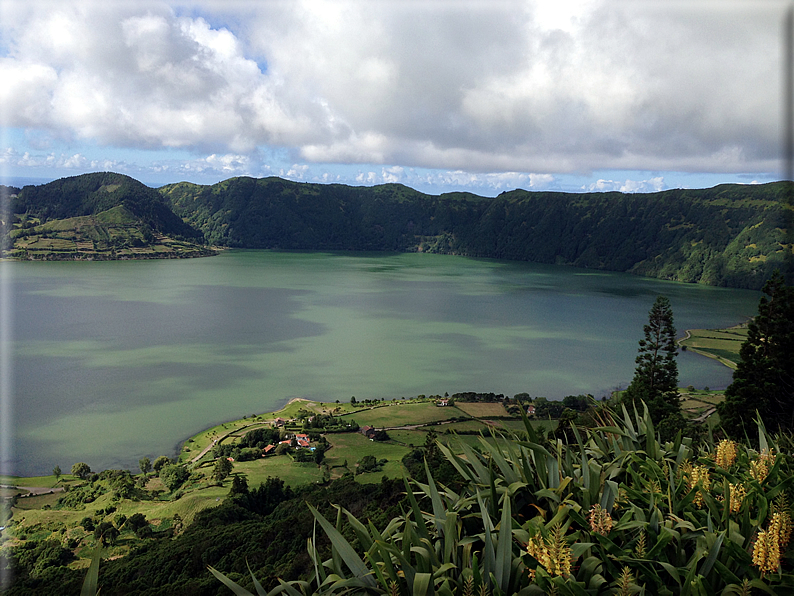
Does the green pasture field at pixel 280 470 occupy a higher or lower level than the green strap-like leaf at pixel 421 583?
lower

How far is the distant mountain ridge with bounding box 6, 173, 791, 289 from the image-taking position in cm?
11731

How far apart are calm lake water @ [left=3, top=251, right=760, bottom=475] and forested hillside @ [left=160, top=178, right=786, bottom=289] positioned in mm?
20168

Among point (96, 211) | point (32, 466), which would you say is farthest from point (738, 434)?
point (96, 211)

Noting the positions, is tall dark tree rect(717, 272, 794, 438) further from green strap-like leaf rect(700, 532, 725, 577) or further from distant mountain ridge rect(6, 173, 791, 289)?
distant mountain ridge rect(6, 173, 791, 289)

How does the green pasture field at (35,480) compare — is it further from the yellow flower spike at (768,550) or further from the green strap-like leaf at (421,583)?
the yellow flower spike at (768,550)

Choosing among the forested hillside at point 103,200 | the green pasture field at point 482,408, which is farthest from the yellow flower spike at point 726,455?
the forested hillside at point 103,200

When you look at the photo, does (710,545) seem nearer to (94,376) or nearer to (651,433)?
(651,433)

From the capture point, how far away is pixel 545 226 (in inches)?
6767

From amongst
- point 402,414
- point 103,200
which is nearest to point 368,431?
point 402,414

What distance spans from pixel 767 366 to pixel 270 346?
40.6 meters

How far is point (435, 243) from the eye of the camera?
19175 cm

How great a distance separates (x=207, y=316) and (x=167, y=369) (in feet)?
75.4

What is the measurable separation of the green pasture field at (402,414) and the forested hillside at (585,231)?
272 feet

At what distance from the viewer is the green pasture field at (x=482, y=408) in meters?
31.7
